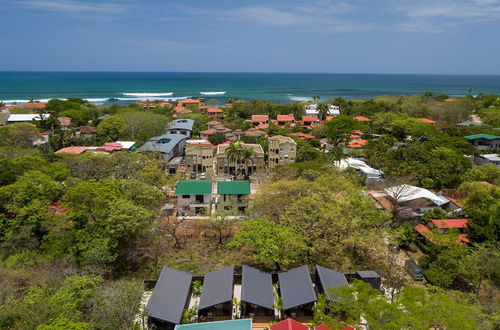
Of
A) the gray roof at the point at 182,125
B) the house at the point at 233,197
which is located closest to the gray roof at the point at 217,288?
the house at the point at 233,197

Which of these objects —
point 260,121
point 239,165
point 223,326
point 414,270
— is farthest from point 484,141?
point 223,326

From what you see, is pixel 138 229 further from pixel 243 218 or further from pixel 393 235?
pixel 393 235

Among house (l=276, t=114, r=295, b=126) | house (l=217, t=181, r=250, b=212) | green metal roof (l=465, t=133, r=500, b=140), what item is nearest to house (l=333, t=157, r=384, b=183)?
house (l=217, t=181, r=250, b=212)

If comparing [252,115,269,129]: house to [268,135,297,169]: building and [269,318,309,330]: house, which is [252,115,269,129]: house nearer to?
[268,135,297,169]: building

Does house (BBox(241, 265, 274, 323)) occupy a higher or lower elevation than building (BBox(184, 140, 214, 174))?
lower

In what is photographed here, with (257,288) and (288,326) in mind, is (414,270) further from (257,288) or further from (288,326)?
(288,326)

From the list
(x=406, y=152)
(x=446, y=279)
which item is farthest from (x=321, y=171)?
(x=446, y=279)
